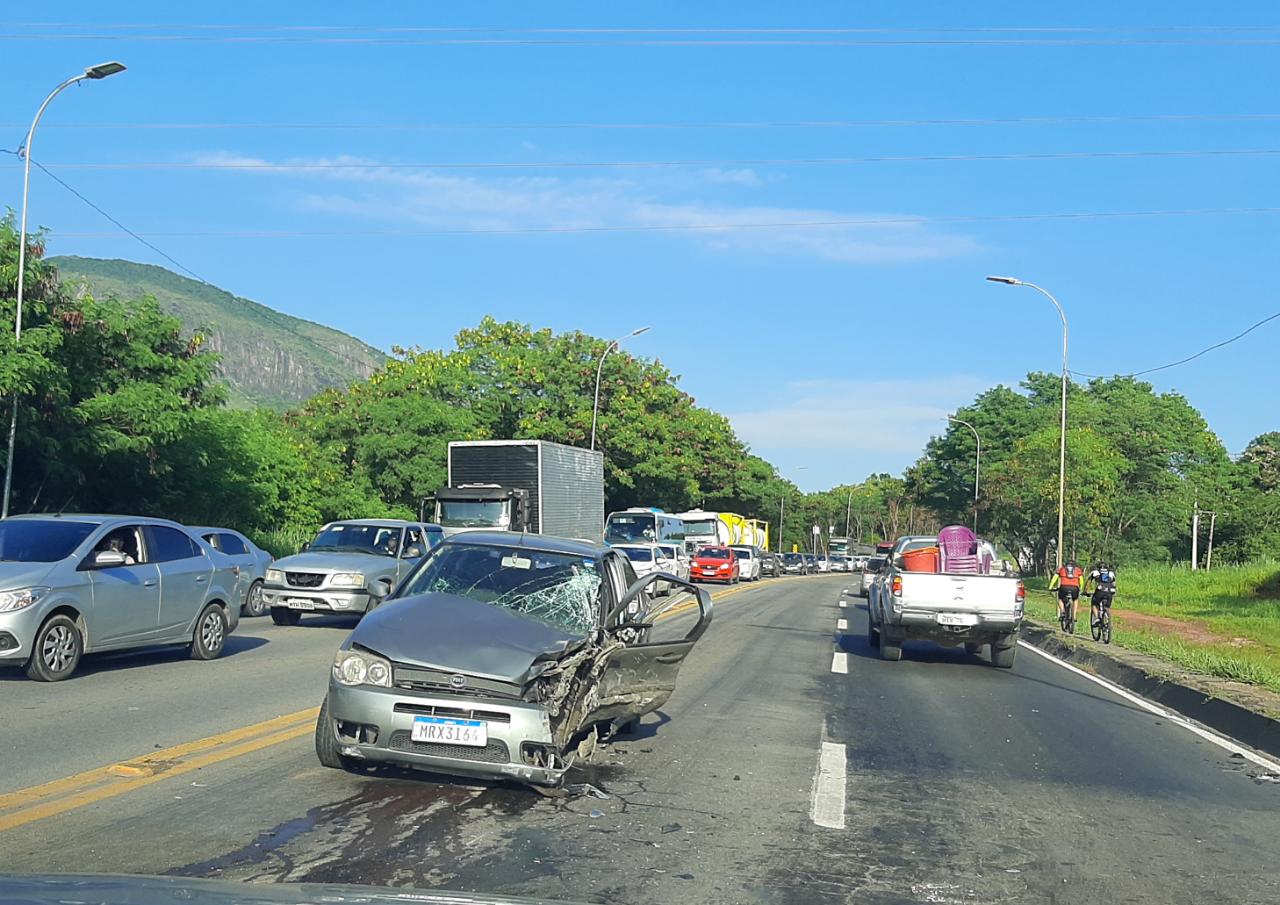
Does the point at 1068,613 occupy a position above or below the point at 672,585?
below

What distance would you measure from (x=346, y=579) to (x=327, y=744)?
1146 cm

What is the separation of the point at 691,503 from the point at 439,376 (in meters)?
19.1

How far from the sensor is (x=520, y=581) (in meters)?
8.59

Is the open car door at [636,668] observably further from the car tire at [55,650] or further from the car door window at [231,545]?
the car door window at [231,545]

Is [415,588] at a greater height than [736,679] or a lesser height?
greater

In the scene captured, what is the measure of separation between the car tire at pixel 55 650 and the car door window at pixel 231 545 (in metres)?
9.12

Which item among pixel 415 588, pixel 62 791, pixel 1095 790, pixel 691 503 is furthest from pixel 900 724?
pixel 691 503

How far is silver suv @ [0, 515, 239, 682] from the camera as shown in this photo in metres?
11.1

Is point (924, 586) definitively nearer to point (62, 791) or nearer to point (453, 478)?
point (62, 791)

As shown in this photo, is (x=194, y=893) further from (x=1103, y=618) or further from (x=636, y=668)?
(x=1103, y=618)

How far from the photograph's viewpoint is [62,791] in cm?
697

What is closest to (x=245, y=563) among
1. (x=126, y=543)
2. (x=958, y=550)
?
(x=126, y=543)

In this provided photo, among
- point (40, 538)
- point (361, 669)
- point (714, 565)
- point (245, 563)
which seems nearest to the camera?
point (361, 669)

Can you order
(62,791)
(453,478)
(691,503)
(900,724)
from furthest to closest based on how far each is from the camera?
(691,503) < (453,478) < (900,724) < (62,791)
